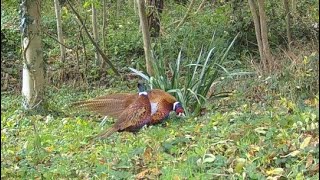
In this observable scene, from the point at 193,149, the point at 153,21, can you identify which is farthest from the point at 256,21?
the point at 193,149

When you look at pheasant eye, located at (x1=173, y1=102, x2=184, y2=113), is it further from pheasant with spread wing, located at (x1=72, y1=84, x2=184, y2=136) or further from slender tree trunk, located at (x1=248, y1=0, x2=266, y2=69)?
slender tree trunk, located at (x1=248, y1=0, x2=266, y2=69)

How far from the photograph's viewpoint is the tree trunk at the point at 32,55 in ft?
25.0

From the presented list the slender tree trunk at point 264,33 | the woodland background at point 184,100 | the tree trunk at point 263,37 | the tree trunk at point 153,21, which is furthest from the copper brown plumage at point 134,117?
the tree trunk at point 153,21

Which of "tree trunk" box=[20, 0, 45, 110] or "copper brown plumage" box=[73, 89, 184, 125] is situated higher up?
"tree trunk" box=[20, 0, 45, 110]

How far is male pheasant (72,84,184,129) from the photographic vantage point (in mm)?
6387

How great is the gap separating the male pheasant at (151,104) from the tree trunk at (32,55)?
3.92 ft

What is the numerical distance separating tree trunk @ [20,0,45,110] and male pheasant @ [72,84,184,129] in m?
1.20

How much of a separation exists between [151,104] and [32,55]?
2169 mm

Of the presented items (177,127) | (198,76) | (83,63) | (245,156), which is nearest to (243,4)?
(83,63)

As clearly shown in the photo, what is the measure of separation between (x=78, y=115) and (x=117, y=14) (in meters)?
6.49

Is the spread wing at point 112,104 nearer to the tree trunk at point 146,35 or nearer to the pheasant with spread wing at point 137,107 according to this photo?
the pheasant with spread wing at point 137,107

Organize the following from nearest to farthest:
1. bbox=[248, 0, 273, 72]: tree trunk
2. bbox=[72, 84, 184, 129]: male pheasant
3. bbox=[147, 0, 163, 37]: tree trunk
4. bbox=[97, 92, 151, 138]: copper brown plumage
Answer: bbox=[97, 92, 151, 138]: copper brown plumage < bbox=[72, 84, 184, 129]: male pheasant < bbox=[248, 0, 273, 72]: tree trunk < bbox=[147, 0, 163, 37]: tree trunk

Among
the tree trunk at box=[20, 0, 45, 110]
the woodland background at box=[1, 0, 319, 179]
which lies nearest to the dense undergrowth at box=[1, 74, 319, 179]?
the woodland background at box=[1, 0, 319, 179]

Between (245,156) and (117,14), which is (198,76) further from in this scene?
(117,14)
